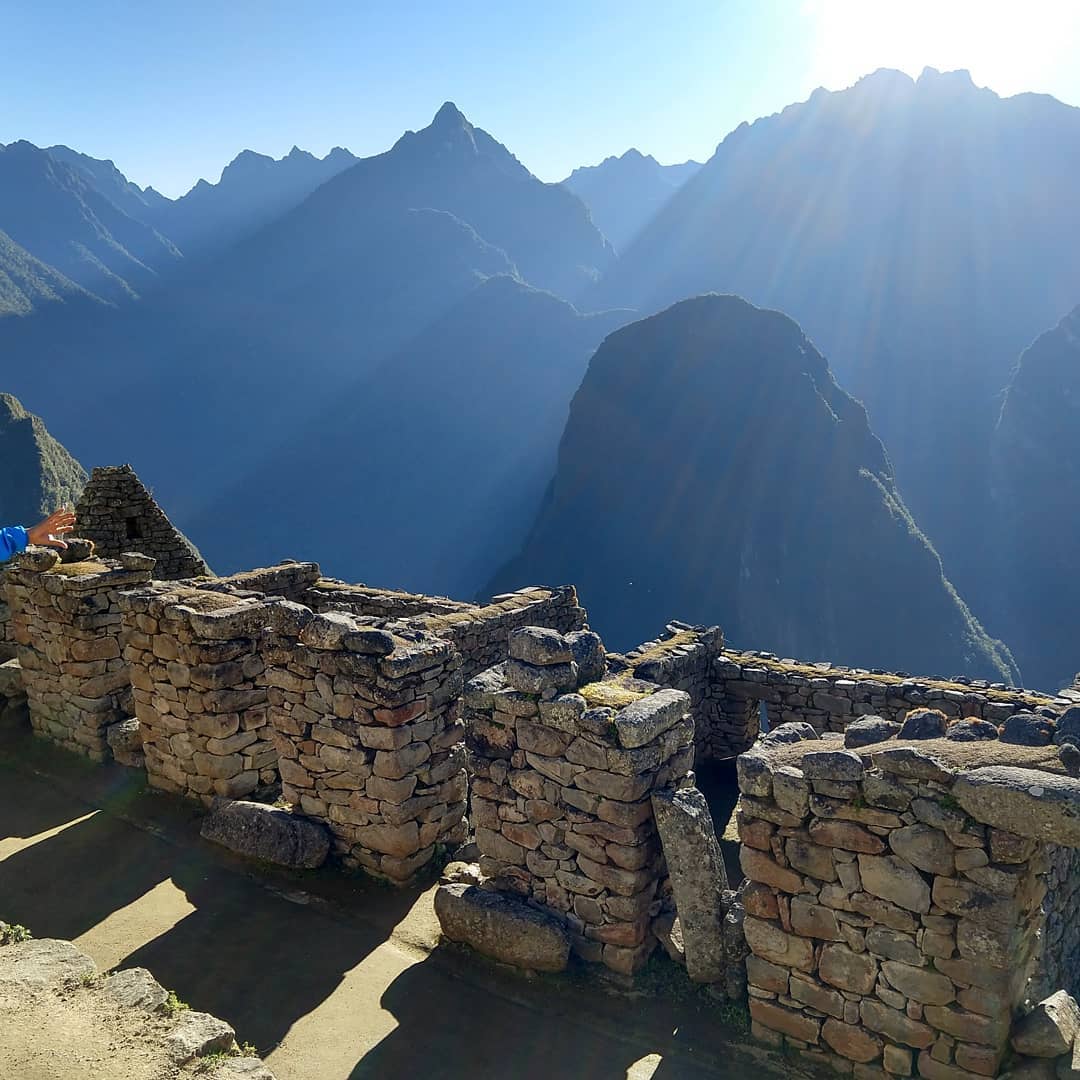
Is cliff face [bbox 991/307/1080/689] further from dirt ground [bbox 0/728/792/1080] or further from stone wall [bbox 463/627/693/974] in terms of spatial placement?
dirt ground [bbox 0/728/792/1080]

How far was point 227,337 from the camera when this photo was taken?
163875mm

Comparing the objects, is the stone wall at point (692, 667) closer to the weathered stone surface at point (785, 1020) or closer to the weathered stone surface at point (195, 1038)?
the weathered stone surface at point (785, 1020)

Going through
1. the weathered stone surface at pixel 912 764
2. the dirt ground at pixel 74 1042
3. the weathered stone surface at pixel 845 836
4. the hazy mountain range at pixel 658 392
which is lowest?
the dirt ground at pixel 74 1042

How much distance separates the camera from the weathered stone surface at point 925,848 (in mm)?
5227

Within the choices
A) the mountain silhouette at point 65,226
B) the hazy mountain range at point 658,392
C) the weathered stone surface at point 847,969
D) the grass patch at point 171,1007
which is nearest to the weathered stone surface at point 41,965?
the grass patch at point 171,1007

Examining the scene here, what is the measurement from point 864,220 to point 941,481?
3355 inches

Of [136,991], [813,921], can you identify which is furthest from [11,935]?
[813,921]

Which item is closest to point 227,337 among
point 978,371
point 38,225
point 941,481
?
point 38,225

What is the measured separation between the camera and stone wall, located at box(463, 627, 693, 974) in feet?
22.3

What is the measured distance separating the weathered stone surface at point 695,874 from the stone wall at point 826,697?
21.4ft

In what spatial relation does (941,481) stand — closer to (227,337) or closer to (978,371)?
(978,371)

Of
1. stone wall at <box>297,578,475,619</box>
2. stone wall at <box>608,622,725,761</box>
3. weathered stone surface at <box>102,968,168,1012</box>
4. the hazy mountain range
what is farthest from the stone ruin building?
the hazy mountain range

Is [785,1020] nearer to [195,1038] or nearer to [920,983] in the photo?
[920,983]

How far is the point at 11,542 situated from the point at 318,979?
405 inches
